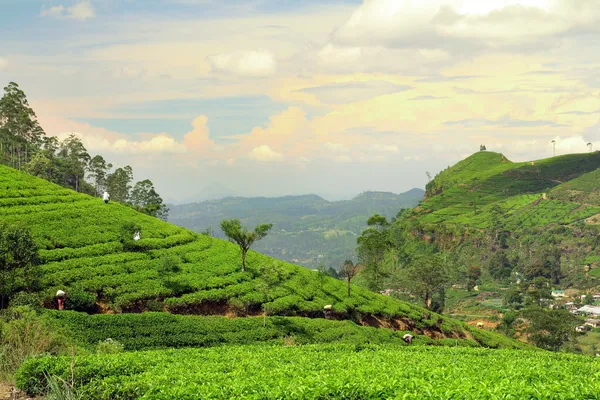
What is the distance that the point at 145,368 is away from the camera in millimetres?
16688

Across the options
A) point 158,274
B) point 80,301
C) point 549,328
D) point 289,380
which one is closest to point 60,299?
point 80,301

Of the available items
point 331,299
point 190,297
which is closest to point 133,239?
point 190,297

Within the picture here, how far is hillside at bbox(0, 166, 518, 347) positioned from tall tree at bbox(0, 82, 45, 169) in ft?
143

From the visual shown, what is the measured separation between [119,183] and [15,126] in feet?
91.8

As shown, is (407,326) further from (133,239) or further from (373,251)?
(133,239)

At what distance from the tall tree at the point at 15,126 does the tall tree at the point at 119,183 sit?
66.8 feet

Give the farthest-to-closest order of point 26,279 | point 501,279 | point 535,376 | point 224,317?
point 501,279 → point 224,317 → point 26,279 → point 535,376

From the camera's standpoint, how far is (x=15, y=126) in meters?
87.6

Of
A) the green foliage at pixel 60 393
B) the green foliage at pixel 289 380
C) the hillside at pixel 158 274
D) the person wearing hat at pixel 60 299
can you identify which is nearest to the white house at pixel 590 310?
the hillside at pixel 158 274

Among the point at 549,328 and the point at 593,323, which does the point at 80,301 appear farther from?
the point at 593,323

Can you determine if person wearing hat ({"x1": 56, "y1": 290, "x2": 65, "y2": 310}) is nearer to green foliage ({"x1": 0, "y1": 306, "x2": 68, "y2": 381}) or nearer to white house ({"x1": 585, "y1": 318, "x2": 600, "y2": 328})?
green foliage ({"x1": 0, "y1": 306, "x2": 68, "y2": 381})

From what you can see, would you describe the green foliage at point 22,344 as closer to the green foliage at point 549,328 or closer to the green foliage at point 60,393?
the green foliage at point 60,393

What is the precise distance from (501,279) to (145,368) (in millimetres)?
162664

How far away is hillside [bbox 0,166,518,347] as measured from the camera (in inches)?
1344
